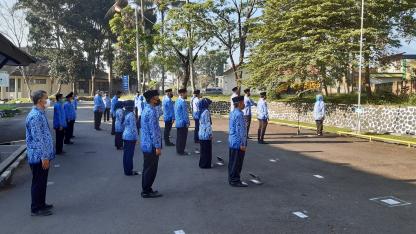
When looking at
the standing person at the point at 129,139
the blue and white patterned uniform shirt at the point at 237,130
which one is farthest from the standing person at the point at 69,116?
the blue and white patterned uniform shirt at the point at 237,130

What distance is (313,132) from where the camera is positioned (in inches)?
738

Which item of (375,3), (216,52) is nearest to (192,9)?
(216,52)

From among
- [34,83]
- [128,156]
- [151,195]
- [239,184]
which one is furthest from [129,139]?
[34,83]

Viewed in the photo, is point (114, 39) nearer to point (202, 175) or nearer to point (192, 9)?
point (192, 9)

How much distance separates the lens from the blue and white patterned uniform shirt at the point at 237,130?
848 cm

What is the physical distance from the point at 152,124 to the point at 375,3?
1536cm

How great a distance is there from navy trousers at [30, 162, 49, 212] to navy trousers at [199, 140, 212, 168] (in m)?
4.34

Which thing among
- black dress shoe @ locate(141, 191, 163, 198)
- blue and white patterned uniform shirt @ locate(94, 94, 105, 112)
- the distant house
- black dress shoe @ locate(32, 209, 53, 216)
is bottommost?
black dress shoe @ locate(32, 209, 53, 216)

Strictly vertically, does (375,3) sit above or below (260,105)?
above

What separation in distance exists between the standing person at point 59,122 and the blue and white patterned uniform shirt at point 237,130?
21.4 ft

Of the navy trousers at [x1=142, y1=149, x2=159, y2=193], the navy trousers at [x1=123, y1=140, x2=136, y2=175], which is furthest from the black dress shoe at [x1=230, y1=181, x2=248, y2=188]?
the navy trousers at [x1=123, y1=140, x2=136, y2=175]

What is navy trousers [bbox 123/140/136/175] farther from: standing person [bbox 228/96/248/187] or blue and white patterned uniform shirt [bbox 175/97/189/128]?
blue and white patterned uniform shirt [bbox 175/97/189/128]

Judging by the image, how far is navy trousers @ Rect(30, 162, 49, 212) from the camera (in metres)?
6.64

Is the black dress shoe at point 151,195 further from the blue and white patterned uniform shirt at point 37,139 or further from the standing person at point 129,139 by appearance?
the standing person at point 129,139
